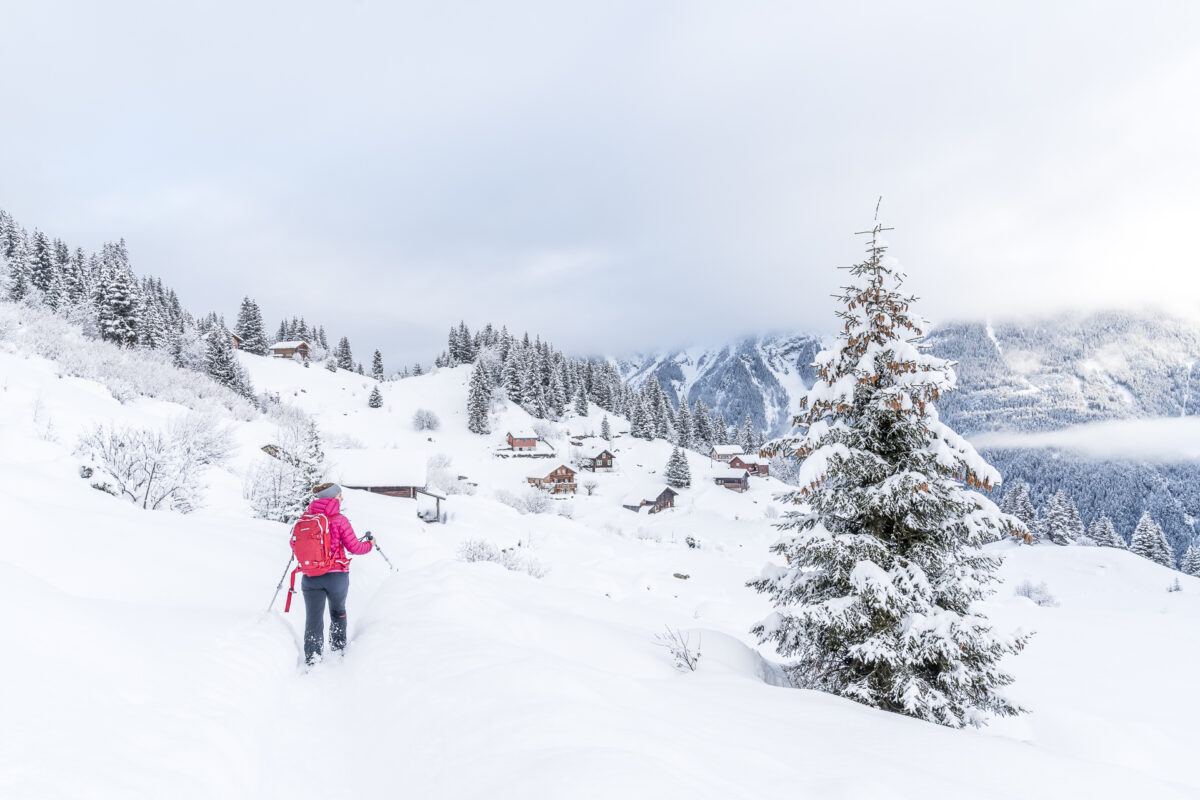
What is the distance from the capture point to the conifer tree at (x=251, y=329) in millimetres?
94688

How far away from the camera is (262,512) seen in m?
20.0

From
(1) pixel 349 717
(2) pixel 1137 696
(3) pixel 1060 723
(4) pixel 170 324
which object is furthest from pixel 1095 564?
(4) pixel 170 324

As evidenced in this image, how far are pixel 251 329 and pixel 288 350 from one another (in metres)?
6.97

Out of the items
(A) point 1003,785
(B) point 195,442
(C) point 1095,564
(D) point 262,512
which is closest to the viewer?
(A) point 1003,785

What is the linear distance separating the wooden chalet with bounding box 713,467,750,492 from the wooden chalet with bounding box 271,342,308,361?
8196cm

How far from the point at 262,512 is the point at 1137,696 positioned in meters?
28.6

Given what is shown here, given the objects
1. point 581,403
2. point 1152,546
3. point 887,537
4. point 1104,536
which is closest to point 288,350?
point 581,403

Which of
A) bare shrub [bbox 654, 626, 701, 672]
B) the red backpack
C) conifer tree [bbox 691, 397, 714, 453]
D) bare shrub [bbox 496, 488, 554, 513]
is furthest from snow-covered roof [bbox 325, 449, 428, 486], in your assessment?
conifer tree [bbox 691, 397, 714, 453]

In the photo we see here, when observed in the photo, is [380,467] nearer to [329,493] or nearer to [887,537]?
[329,493]

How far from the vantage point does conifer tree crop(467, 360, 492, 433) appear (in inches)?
3258

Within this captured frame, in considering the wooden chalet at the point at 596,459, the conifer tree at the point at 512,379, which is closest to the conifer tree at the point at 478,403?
the conifer tree at the point at 512,379

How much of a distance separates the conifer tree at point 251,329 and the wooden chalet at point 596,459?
212ft

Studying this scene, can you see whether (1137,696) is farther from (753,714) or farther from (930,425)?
(753,714)

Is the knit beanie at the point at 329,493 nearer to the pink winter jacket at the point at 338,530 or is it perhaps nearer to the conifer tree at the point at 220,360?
the pink winter jacket at the point at 338,530
